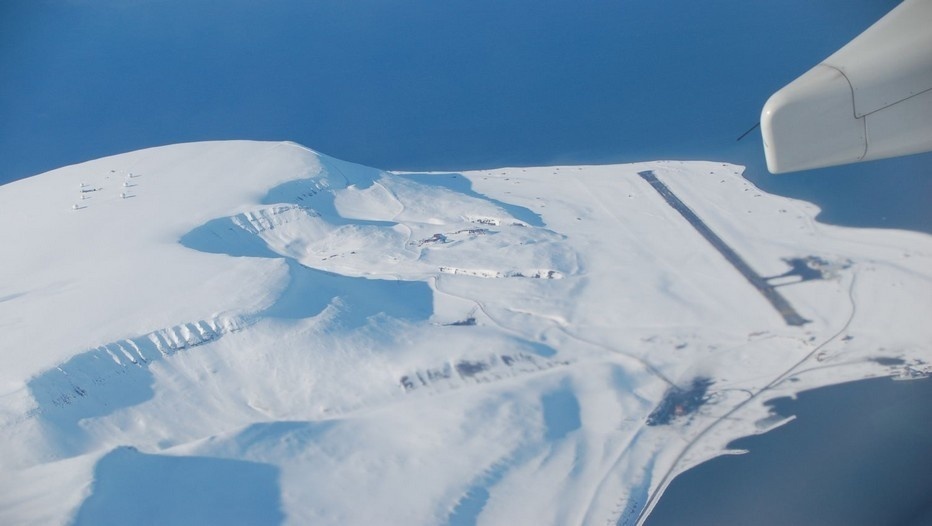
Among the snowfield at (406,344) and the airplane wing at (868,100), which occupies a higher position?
the airplane wing at (868,100)

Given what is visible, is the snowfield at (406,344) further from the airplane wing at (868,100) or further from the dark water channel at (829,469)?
the airplane wing at (868,100)

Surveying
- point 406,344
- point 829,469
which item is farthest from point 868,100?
point 406,344

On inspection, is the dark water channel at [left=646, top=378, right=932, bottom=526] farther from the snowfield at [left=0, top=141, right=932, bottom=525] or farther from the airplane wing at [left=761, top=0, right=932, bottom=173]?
the airplane wing at [left=761, top=0, right=932, bottom=173]

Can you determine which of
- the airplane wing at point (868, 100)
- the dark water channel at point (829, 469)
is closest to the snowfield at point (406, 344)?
the dark water channel at point (829, 469)

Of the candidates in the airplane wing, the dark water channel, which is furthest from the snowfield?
the airplane wing

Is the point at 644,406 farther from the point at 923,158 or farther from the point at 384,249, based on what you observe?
the point at 923,158

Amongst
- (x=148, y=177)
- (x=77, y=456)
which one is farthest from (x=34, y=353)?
(x=148, y=177)
